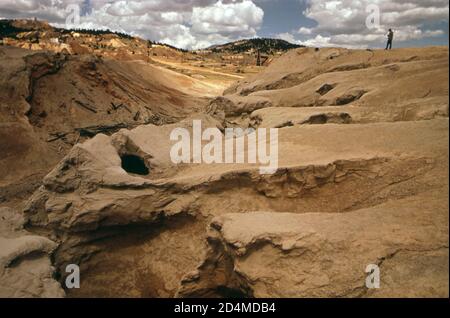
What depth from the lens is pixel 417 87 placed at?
22.0ft

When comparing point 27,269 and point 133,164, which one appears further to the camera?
point 133,164

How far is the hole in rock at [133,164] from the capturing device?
7113 mm

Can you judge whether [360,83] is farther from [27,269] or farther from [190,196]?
[27,269]

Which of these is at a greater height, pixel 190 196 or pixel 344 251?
pixel 190 196

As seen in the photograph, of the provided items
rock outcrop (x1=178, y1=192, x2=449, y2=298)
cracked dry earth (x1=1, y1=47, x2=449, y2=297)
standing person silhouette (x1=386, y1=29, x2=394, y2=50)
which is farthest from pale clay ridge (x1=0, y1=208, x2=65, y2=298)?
standing person silhouette (x1=386, y1=29, x2=394, y2=50)

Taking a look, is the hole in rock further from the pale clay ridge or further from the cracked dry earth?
the pale clay ridge

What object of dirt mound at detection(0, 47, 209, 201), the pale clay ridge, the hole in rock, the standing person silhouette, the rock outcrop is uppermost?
the standing person silhouette

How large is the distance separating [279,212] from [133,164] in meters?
3.45

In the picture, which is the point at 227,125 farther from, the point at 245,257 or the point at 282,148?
the point at 245,257

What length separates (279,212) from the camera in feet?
15.1

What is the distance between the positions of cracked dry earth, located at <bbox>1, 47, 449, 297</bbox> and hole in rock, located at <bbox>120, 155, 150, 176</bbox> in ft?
0.46

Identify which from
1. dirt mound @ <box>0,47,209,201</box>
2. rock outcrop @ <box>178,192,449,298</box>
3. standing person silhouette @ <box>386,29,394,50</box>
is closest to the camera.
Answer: rock outcrop @ <box>178,192,449,298</box>

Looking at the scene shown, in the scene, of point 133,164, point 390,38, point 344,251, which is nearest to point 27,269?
point 133,164

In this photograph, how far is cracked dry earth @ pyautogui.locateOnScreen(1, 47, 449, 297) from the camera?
3.39m
